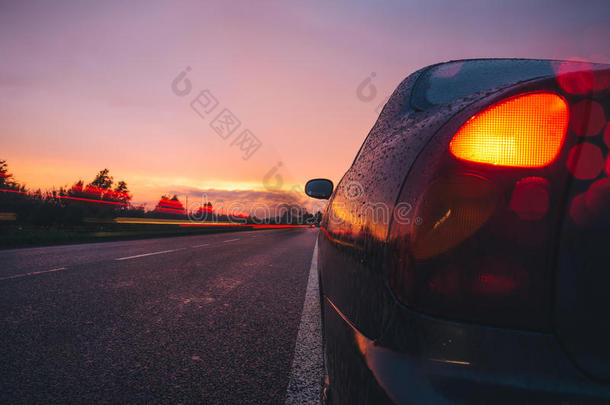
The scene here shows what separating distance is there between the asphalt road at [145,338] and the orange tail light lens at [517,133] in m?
1.71

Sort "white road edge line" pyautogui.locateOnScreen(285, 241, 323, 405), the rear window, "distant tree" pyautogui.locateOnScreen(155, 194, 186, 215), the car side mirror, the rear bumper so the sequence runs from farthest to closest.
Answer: "distant tree" pyautogui.locateOnScreen(155, 194, 186, 215)
the car side mirror
"white road edge line" pyautogui.locateOnScreen(285, 241, 323, 405)
the rear window
the rear bumper

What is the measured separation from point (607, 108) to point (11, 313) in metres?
4.54

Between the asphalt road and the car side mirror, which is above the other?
the car side mirror

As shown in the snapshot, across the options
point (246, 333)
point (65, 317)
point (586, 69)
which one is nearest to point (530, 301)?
point (586, 69)

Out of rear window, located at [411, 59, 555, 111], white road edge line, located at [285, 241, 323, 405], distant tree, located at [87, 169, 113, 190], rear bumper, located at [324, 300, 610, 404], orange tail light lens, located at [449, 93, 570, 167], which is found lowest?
white road edge line, located at [285, 241, 323, 405]

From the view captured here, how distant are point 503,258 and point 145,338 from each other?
2.80 m

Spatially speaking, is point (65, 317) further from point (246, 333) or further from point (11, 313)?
point (246, 333)

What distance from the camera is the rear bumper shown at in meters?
0.65

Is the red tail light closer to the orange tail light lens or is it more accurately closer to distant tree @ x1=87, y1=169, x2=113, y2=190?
the orange tail light lens

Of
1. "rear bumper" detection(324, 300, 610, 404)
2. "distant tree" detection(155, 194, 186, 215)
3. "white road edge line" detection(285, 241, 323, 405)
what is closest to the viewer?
"rear bumper" detection(324, 300, 610, 404)

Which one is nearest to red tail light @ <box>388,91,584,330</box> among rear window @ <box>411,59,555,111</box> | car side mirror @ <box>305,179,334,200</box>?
rear window @ <box>411,59,555,111</box>

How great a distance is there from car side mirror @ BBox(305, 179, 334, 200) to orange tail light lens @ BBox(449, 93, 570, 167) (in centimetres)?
215

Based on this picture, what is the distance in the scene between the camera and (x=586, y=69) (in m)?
0.79

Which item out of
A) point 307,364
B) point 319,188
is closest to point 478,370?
point 307,364
